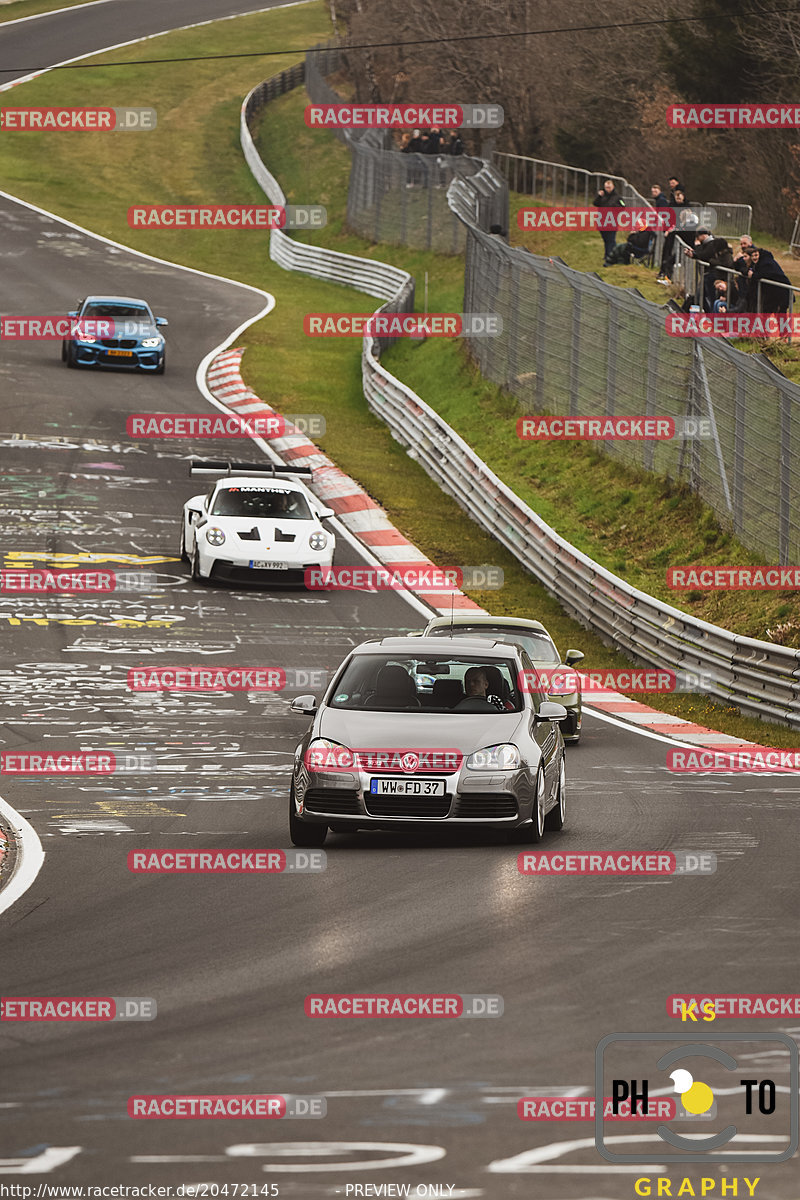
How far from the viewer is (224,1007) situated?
796 centimetres

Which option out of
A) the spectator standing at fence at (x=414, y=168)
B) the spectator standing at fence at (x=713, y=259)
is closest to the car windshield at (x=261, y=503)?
the spectator standing at fence at (x=713, y=259)

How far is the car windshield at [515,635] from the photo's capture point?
18688mm

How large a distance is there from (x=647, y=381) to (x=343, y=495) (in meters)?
6.30

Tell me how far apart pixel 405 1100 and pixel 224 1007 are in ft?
4.99

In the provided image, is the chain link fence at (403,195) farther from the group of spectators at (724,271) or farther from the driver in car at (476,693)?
the driver in car at (476,693)

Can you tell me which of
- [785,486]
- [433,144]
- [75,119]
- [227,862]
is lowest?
[785,486]

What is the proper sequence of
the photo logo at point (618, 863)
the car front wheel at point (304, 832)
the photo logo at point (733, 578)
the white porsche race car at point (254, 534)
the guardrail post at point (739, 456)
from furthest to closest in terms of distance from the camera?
the white porsche race car at point (254, 534)
the guardrail post at point (739, 456)
the photo logo at point (733, 578)
the car front wheel at point (304, 832)
the photo logo at point (618, 863)

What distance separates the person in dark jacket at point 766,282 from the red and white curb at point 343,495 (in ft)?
20.5

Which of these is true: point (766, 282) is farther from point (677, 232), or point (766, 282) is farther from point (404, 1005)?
point (404, 1005)

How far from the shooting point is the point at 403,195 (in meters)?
54.8

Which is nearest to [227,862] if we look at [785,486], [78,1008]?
[78,1008]

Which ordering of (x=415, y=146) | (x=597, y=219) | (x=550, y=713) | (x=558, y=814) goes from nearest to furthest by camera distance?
1. (x=550, y=713)
2. (x=558, y=814)
3. (x=597, y=219)
4. (x=415, y=146)

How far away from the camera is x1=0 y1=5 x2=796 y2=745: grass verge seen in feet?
94.6

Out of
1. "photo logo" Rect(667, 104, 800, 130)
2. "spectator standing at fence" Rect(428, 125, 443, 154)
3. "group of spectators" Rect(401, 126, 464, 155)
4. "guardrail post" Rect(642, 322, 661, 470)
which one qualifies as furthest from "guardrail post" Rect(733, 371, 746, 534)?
"spectator standing at fence" Rect(428, 125, 443, 154)
